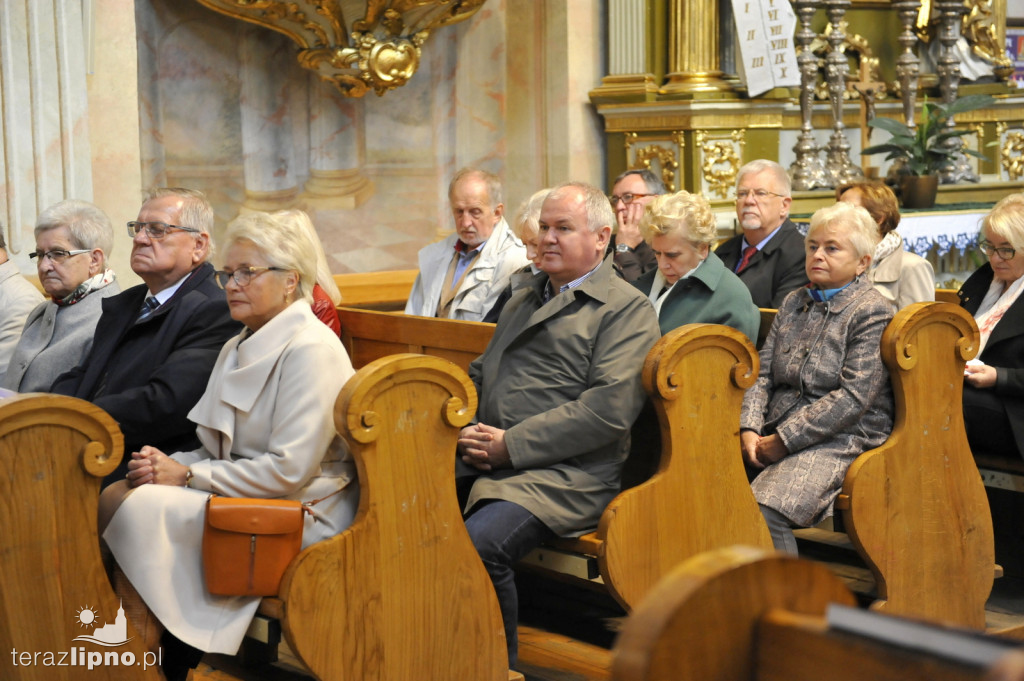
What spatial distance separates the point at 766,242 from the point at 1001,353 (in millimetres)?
1250

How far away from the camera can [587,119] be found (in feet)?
24.3

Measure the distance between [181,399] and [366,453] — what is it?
80 cm

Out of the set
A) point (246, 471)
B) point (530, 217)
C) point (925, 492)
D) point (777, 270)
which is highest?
point (530, 217)

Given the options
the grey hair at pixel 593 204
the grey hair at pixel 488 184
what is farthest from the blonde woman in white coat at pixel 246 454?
the grey hair at pixel 488 184

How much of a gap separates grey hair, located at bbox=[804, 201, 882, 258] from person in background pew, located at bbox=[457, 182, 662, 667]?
64 cm

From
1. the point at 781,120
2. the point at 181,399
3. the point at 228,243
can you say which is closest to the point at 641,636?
the point at 228,243

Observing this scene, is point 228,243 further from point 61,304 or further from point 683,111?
point 683,111

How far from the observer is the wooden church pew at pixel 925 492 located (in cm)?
313

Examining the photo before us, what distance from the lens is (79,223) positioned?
371 cm

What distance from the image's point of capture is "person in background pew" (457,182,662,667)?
2863mm

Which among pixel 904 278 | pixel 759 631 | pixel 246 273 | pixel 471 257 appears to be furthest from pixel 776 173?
pixel 759 631

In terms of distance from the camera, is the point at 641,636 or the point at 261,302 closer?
the point at 641,636

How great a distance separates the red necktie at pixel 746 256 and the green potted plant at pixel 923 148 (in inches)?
107

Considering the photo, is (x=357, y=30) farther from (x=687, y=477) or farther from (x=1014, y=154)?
(x=1014, y=154)
